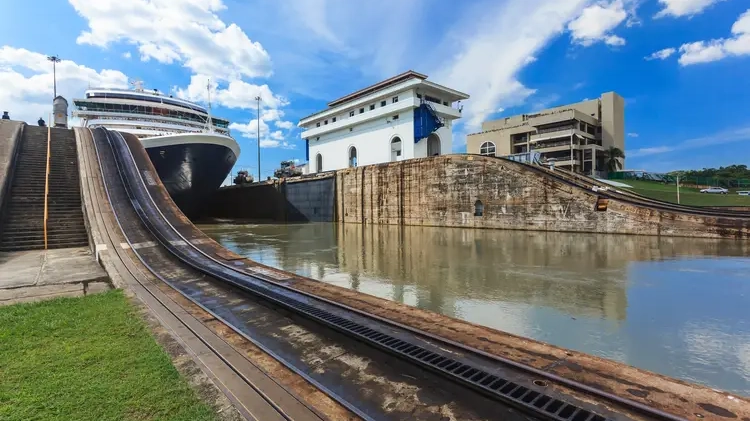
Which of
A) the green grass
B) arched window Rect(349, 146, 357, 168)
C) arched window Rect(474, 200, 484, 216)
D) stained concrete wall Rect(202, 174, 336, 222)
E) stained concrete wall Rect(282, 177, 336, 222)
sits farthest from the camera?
arched window Rect(349, 146, 357, 168)

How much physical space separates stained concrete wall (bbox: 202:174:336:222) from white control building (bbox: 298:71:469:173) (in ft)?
22.3

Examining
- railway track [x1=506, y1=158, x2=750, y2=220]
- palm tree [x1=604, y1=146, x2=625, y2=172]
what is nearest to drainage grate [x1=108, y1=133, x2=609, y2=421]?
railway track [x1=506, y1=158, x2=750, y2=220]

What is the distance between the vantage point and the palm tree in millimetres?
51219

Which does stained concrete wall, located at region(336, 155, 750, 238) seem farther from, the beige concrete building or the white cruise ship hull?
the beige concrete building

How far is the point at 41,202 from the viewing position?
12.5 metres

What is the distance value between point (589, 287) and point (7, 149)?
21090mm

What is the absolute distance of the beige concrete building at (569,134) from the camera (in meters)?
49.8

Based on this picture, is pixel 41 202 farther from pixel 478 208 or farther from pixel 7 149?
pixel 478 208

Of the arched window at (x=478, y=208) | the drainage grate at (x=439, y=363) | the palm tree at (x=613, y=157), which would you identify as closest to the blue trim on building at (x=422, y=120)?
the arched window at (x=478, y=208)

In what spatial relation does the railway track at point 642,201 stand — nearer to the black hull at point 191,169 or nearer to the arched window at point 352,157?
the black hull at point 191,169

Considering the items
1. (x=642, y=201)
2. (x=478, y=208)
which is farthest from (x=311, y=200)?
(x=642, y=201)

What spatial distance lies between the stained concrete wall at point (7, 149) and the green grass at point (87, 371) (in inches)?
415

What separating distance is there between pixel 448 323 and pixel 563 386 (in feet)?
5.76

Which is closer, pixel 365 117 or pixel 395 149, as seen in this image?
pixel 395 149
